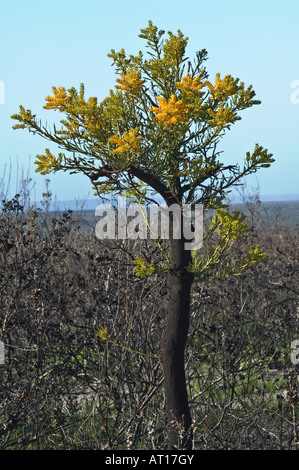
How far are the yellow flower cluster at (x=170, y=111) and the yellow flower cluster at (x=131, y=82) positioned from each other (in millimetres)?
277

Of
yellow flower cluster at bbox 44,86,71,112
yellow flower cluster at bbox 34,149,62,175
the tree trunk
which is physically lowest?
the tree trunk

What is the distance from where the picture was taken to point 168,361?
356cm

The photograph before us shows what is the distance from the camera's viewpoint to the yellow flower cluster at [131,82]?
3.36 m

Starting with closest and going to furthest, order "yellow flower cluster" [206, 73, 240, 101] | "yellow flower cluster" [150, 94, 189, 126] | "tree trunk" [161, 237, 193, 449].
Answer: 1. "yellow flower cluster" [150, 94, 189, 126]
2. "yellow flower cluster" [206, 73, 240, 101]
3. "tree trunk" [161, 237, 193, 449]

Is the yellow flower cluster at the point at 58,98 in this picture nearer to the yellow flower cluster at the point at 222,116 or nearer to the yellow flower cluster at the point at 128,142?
the yellow flower cluster at the point at 128,142

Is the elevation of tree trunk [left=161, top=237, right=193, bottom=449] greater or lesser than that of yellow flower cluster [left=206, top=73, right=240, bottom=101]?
lesser

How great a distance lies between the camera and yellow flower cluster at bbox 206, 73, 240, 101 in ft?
10.9

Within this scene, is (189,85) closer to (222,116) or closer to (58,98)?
(222,116)

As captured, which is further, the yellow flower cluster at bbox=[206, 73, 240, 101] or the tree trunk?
the tree trunk

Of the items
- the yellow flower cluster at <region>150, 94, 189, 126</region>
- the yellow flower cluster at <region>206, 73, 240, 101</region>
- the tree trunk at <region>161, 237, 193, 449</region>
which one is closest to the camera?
the yellow flower cluster at <region>150, 94, 189, 126</region>

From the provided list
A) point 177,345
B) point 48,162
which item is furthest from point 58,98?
point 177,345

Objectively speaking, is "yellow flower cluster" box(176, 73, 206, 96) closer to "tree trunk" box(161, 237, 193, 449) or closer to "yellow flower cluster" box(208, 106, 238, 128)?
"yellow flower cluster" box(208, 106, 238, 128)

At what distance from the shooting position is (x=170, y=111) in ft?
10.4

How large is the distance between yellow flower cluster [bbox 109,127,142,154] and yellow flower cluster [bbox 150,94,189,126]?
16 cm
